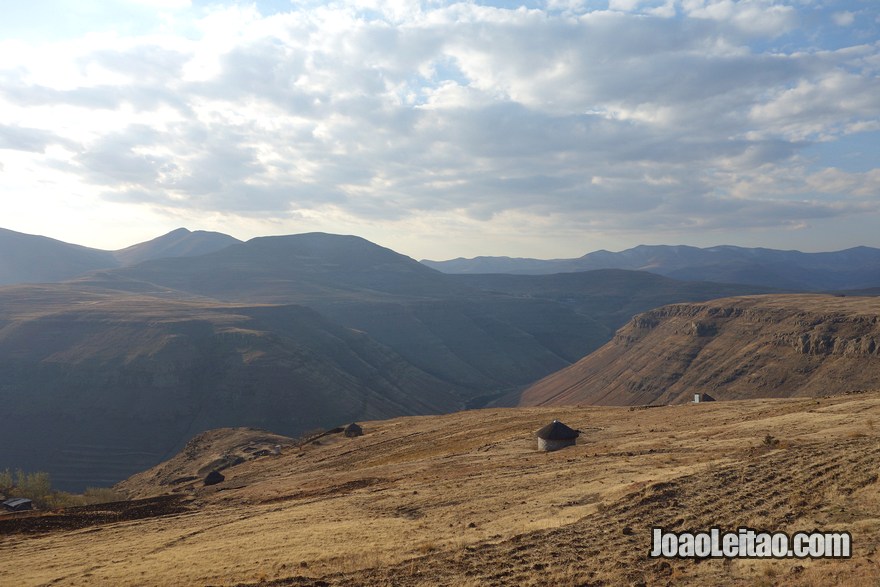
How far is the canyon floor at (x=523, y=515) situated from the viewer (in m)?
18.0

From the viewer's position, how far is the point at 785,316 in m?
127

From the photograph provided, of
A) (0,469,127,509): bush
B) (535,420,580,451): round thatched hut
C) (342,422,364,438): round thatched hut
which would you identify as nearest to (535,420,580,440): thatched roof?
(535,420,580,451): round thatched hut

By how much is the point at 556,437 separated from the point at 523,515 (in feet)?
68.6

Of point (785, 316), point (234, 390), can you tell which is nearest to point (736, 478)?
point (785, 316)

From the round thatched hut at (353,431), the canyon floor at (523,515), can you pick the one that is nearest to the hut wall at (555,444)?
the canyon floor at (523,515)

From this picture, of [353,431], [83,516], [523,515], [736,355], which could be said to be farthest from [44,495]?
[736,355]

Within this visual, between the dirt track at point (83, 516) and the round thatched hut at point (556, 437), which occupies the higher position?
the round thatched hut at point (556, 437)

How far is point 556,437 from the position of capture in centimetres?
4469

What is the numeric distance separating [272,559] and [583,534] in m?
12.8

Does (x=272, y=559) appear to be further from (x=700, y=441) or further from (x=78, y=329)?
(x=78, y=329)

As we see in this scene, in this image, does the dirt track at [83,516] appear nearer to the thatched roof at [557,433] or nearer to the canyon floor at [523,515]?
the canyon floor at [523,515]

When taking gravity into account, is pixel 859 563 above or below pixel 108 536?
above

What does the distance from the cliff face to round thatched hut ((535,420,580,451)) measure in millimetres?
73863

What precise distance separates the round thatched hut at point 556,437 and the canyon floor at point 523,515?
926 mm
